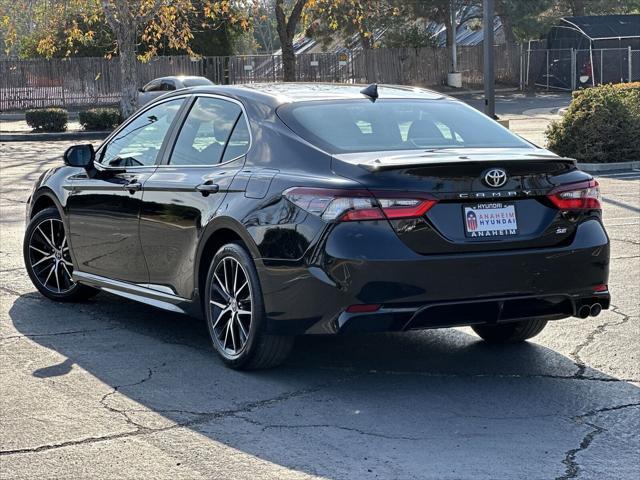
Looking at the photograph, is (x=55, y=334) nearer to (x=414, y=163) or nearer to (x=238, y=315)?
(x=238, y=315)

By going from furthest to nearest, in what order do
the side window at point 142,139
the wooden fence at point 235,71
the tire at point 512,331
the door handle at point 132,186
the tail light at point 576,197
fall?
the wooden fence at point 235,71, the side window at point 142,139, the door handle at point 132,186, the tire at point 512,331, the tail light at point 576,197

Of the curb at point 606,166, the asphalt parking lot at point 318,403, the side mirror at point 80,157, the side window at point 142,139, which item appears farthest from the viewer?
the curb at point 606,166

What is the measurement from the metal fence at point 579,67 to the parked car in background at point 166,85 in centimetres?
2016

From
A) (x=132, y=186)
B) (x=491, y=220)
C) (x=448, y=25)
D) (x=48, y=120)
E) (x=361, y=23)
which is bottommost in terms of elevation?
(x=48, y=120)

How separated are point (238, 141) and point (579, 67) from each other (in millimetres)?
46862

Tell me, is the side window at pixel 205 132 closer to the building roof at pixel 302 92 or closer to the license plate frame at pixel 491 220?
the building roof at pixel 302 92

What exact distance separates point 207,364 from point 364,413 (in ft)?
4.44

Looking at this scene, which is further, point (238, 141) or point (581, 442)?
point (238, 141)

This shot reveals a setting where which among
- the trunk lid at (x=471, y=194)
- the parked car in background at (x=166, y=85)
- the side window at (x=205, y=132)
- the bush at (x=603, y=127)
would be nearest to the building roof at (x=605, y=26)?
the parked car in background at (x=166, y=85)

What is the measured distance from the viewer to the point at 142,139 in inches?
309

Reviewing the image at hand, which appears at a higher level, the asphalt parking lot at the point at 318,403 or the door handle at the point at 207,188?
the door handle at the point at 207,188

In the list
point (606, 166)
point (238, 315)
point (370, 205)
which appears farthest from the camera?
point (606, 166)

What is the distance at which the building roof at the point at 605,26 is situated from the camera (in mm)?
50062

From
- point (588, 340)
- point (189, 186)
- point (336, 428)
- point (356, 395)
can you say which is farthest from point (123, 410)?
point (588, 340)
